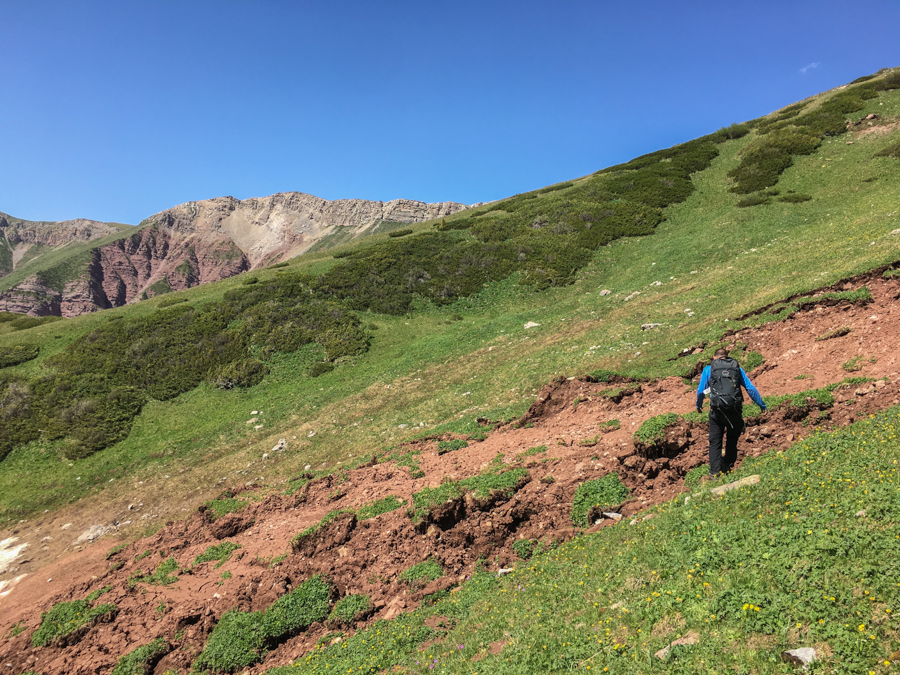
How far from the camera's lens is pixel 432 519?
1126 cm

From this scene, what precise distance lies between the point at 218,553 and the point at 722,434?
567 inches

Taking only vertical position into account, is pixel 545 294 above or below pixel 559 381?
above

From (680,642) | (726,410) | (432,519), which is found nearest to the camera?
(680,642)

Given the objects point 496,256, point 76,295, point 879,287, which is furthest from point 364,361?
point 76,295

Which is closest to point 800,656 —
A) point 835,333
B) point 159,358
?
point 835,333

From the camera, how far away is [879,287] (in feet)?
47.1

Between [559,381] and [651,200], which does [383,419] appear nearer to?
[559,381]

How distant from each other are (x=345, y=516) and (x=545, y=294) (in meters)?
27.1

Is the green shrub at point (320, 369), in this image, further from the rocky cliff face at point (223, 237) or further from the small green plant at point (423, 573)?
the rocky cliff face at point (223, 237)

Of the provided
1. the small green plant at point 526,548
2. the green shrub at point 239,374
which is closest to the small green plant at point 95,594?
the small green plant at point 526,548

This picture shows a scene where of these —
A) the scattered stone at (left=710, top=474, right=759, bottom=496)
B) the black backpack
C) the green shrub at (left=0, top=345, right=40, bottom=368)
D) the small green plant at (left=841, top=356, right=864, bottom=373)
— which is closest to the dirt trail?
the small green plant at (left=841, top=356, right=864, bottom=373)

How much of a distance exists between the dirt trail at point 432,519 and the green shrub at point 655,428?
268 mm

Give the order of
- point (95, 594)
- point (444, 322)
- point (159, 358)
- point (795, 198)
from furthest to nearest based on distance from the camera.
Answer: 1. point (444, 322)
2. point (795, 198)
3. point (159, 358)
4. point (95, 594)

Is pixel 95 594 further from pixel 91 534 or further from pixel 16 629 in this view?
pixel 91 534
